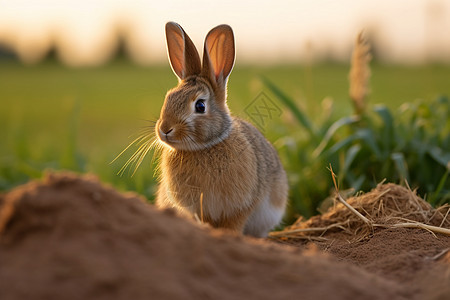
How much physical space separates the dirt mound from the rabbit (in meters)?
0.46

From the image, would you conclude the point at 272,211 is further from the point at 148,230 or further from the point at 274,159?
the point at 148,230

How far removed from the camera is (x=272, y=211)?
14.8ft

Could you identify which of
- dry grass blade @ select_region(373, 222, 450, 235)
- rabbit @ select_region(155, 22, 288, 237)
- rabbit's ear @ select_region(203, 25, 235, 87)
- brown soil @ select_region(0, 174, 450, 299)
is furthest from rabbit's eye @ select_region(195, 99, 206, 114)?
dry grass blade @ select_region(373, 222, 450, 235)

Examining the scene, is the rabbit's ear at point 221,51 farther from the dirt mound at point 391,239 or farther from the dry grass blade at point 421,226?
the dry grass blade at point 421,226

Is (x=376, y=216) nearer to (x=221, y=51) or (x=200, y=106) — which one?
(x=200, y=106)

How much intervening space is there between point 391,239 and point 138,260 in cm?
184

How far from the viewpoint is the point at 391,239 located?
11.2ft

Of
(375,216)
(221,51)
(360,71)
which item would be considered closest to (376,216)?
(375,216)

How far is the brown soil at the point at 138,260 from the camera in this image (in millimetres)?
2115

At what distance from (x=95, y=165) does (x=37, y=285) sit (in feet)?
14.0

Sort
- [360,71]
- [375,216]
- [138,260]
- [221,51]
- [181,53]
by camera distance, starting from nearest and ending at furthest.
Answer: [138,260], [375,216], [221,51], [181,53], [360,71]

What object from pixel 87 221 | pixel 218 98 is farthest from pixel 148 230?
pixel 218 98

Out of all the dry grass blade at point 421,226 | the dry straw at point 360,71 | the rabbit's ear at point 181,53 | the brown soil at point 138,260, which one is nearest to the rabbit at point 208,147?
the rabbit's ear at point 181,53

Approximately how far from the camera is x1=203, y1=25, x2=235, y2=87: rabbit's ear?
4.13 m
